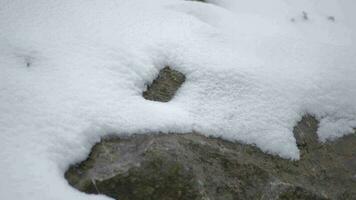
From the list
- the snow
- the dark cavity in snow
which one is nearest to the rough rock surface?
the dark cavity in snow

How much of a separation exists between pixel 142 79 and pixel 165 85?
0.39 metres

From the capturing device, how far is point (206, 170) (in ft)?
14.4

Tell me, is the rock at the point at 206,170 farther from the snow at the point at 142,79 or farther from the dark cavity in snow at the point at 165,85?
the dark cavity in snow at the point at 165,85

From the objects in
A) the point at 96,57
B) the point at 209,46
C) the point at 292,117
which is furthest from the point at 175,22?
the point at 292,117

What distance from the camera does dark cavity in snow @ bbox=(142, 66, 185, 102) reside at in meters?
5.09

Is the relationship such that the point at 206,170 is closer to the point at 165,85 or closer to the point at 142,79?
the point at 165,85

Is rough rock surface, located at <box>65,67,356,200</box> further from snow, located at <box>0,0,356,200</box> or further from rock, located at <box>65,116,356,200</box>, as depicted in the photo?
snow, located at <box>0,0,356,200</box>

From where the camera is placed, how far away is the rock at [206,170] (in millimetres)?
4035

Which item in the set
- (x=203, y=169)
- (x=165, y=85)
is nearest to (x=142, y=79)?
(x=165, y=85)

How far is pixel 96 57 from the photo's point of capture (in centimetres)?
515

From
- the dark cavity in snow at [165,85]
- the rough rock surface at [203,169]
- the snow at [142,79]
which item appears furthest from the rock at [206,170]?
the dark cavity in snow at [165,85]

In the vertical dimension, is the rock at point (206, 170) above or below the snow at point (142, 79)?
below

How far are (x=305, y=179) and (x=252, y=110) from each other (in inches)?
47.2

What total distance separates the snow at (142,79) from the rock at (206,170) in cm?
14
